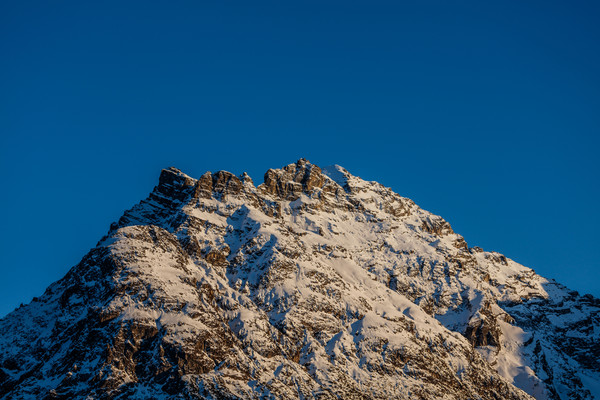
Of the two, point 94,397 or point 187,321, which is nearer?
point 94,397

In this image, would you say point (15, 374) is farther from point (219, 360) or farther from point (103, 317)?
point (219, 360)

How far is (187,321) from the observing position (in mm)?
199125

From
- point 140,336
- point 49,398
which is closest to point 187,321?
point 140,336

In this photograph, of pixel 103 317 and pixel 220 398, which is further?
pixel 103 317

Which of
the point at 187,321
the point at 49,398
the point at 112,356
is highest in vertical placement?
the point at 187,321

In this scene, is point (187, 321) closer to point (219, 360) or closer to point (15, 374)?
point (219, 360)

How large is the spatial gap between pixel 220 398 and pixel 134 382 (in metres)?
21.7

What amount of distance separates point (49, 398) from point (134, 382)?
2032cm

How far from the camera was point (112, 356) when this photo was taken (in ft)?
614

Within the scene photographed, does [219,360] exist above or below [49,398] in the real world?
above

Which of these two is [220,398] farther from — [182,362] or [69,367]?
[69,367]

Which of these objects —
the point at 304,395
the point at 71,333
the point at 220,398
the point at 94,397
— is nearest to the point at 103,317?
the point at 71,333

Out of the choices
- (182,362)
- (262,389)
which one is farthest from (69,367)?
(262,389)

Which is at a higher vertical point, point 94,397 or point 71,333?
point 71,333
